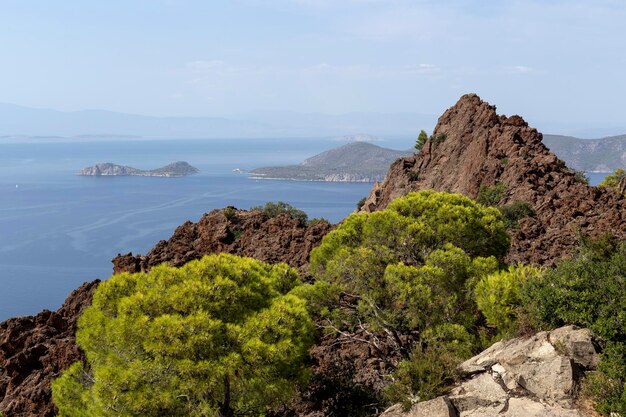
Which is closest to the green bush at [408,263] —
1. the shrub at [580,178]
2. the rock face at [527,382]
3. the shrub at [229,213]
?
the rock face at [527,382]

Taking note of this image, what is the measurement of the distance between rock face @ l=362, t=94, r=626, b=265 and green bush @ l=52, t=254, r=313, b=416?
16530 mm

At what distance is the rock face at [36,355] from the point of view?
24000 millimetres

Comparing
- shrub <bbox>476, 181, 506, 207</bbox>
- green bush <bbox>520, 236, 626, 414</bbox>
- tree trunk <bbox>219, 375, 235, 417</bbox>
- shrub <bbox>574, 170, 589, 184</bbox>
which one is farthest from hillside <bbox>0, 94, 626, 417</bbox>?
tree trunk <bbox>219, 375, 235, 417</bbox>

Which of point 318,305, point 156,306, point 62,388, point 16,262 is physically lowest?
point 16,262

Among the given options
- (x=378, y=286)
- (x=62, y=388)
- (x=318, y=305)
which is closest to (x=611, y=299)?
(x=378, y=286)

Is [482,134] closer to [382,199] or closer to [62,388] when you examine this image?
[382,199]

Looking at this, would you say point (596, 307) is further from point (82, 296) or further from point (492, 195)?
point (492, 195)

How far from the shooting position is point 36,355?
88.7ft

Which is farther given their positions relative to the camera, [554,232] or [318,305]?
[554,232]

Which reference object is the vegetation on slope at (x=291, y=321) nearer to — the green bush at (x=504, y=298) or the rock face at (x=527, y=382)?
the green bush at (x=504, y=298)

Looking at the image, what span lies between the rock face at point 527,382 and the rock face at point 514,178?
1456 centimetres

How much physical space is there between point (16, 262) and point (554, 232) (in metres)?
116

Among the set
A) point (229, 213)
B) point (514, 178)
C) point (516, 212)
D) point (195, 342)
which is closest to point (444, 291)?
point (195, 342)

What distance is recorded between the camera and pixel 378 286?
1872cm
